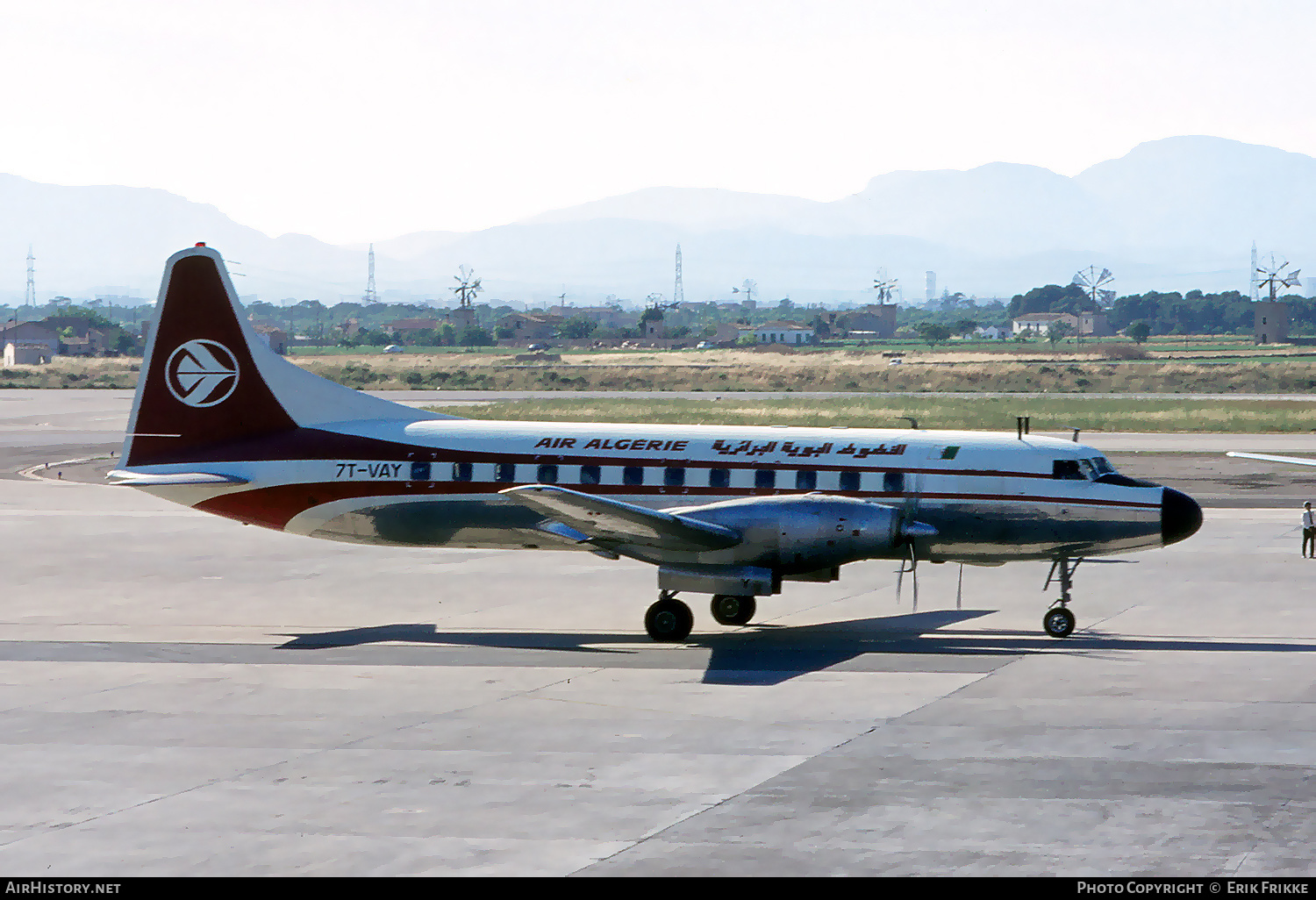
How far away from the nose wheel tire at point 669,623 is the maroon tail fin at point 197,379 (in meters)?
9.05

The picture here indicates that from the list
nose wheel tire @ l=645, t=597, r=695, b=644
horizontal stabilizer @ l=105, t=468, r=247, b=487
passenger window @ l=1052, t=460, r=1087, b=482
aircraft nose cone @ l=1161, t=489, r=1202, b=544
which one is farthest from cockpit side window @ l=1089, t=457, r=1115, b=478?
horizontal stabilizer @ l=105, t=468, r=247, b=487

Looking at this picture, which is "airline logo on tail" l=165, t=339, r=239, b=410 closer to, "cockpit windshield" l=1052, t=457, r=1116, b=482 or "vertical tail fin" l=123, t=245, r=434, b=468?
"vertical tail fin" l=123, t=245, r=434, b=468

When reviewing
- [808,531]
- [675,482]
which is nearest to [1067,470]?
[808,531]

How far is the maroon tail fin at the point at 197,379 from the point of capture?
96.8 feet

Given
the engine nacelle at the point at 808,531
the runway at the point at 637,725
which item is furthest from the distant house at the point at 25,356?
the engine nacelle at the point at 808,531

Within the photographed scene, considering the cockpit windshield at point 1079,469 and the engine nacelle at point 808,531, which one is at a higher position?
the cockpit windshield at point 1079,469

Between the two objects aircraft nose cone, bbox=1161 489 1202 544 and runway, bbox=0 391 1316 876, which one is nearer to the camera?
runway, bbox=0 391 1316 876

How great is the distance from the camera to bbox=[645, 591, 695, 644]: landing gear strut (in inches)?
1017

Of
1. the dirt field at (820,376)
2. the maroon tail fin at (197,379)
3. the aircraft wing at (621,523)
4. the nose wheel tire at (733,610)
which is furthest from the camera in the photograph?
the dirt field at (820,376)

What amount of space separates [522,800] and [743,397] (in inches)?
3708

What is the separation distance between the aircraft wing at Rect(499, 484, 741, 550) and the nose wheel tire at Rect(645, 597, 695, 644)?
114cm

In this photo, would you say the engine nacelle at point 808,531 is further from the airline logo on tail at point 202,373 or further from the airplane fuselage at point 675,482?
the airline logo on tail at point 202,373
